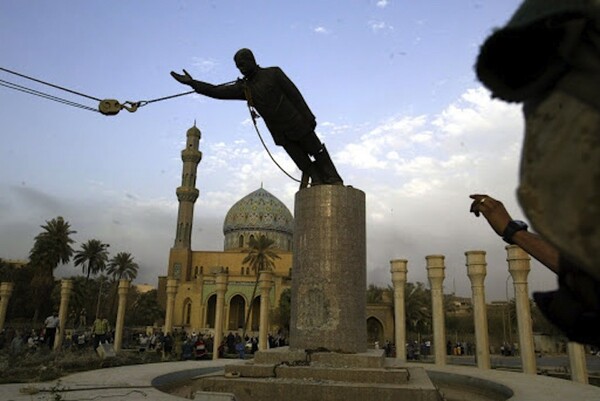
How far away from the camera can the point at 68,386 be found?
576cm

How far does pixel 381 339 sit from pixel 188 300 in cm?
2181

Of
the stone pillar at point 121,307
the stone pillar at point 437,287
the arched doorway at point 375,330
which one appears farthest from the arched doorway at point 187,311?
the stone pillar at point 437,287

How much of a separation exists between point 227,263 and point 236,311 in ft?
19.7

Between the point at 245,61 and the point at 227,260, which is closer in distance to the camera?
the point at 245,61

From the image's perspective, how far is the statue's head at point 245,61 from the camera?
6.50m

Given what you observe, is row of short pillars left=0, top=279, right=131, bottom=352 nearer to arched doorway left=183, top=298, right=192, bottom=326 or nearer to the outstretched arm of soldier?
the outstretched arm of soldier

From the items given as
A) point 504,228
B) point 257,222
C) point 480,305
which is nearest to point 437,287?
point 480,305

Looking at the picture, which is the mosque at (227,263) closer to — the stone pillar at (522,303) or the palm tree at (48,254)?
the palm tree at (48,254)

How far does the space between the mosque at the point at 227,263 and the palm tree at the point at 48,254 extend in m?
12.3

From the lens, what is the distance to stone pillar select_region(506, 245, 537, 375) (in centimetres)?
1246

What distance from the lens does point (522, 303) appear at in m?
13.2

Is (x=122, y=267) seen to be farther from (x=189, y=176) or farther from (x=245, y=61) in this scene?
(x=245, y=61)

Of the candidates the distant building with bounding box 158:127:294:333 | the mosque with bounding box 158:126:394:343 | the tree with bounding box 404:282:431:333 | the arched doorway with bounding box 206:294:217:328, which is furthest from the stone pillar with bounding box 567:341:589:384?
the arched doorway with bounding box 206:294:217:328

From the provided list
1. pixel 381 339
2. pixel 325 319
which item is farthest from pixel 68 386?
pixel 381 339
